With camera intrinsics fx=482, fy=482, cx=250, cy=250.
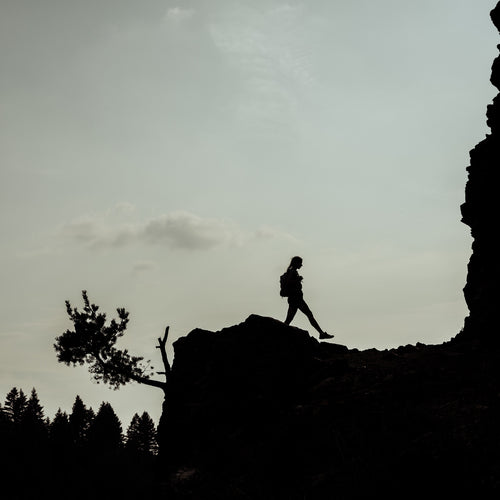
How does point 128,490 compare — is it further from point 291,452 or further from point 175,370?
point 291,452

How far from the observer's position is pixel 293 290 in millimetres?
15133

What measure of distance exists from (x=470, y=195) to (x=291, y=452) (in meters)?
9.91

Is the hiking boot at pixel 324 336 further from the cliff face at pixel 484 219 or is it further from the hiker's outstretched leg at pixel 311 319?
the cliff face at pixel 484 219

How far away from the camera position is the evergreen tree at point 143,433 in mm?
124875

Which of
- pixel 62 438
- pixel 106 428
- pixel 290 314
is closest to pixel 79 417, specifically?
pixel 106 428

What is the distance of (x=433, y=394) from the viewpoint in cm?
1033

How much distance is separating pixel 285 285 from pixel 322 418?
5.05 meters

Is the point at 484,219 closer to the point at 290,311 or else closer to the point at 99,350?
the point at 290,311

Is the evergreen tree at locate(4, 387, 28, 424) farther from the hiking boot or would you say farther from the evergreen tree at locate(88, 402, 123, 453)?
the hiking boot

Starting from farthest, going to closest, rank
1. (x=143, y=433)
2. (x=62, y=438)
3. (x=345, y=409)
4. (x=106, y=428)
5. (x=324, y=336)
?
(x=143, y=433), (x=106, y=428), (x=62, y=438), (x=324, y=336), (x=345, y=409)

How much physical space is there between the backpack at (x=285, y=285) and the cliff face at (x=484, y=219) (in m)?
5.36

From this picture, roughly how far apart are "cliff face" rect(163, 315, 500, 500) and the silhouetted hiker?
95 cm

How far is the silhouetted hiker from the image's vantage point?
15125mm

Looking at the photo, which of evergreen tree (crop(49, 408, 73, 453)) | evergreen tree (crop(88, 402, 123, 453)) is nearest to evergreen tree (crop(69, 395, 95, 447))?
evergreen tree (crop(88, 402, 123, 453))
